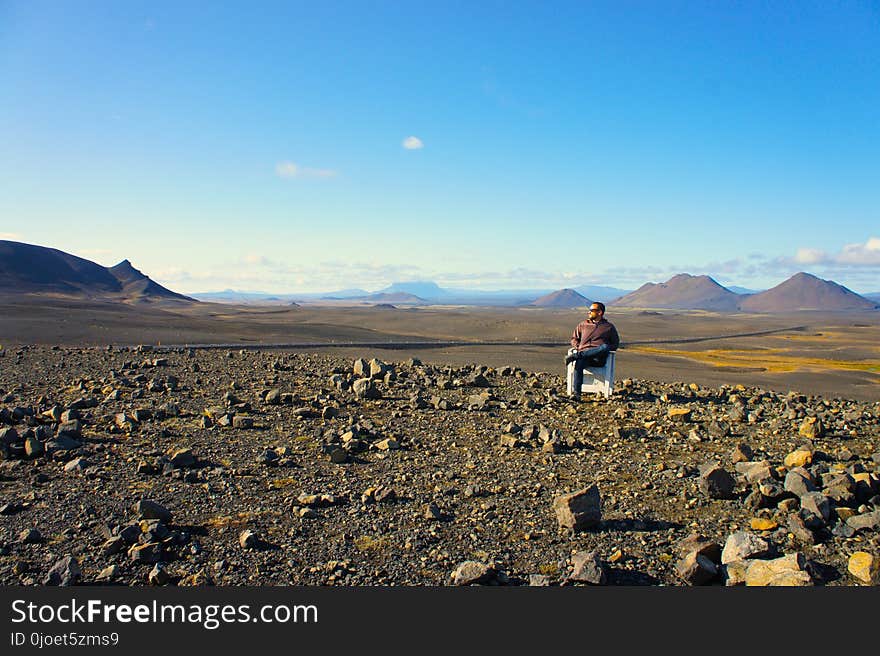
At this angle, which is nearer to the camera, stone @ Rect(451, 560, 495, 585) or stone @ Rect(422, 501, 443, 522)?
stone @ Rect(451, 560, 495, 585)

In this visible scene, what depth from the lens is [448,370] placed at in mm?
15758

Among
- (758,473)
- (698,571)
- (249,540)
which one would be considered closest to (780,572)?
(698,571)

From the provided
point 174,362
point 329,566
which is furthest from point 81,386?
point 329,566

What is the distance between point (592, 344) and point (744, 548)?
729 cm

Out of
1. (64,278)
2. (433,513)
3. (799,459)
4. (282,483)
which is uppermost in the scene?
(64,278)

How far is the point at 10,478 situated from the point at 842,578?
26.5 ft

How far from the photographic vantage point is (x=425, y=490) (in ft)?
21.3

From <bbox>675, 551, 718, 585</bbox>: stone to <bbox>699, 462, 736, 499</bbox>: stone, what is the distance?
6.17 ft

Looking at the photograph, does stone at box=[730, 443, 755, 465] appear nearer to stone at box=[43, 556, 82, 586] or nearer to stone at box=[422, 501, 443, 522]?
stone at box=[422, 501, 443, 522]

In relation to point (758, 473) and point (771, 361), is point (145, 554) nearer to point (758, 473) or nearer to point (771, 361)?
point (758, 473)

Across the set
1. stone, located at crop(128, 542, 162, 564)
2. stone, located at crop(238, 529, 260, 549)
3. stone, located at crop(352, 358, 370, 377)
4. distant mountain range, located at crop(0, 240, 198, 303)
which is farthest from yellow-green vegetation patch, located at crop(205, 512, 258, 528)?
distant mountain range, located at crop(0, 240, 198, 303)

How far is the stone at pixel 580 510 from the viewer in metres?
5.40

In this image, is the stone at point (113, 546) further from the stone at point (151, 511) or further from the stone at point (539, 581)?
the stone at point (539, 581)

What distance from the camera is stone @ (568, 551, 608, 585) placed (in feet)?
14.4
